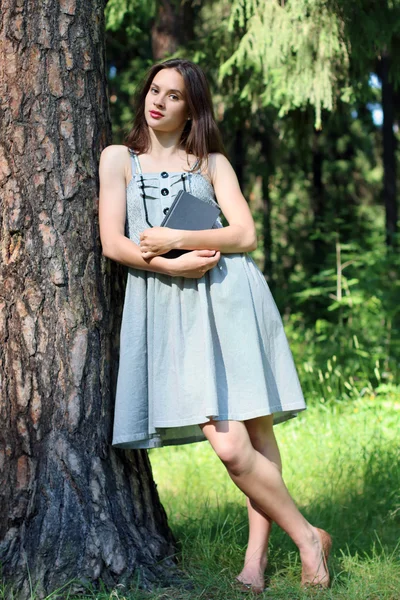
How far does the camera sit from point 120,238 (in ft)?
8.49

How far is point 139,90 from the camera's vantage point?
2906mm

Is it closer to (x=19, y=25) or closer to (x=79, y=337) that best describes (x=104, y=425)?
(x=79, y=337)

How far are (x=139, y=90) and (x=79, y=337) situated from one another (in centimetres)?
105

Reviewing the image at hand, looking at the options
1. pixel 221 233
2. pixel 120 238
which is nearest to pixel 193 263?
pixel 221 233

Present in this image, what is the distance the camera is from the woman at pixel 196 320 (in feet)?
8.45

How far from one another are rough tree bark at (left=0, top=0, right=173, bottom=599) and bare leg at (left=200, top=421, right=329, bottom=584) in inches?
17.0

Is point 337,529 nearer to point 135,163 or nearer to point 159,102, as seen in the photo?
point 135,163

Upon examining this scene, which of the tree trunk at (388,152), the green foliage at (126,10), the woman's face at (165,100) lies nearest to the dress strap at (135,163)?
the woman's face at (165,100)

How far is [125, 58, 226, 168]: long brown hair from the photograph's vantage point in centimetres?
276

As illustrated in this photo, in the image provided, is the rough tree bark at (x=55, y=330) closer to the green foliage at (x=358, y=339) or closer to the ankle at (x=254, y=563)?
the ankle at (x=254, y=563)

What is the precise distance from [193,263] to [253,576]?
4.09 feet

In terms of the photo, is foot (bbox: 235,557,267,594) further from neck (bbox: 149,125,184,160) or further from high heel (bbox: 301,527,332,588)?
neck (bbox: 149,125,184,160)

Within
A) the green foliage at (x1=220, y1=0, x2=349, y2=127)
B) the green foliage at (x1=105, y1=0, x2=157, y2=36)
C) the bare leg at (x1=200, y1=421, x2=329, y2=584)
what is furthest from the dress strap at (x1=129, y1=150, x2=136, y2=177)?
the green foliage at (x1=105, y1=0, x2=157, y2=36)

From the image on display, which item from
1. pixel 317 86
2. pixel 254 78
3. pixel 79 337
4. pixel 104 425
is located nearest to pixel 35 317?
pixel 79 337
